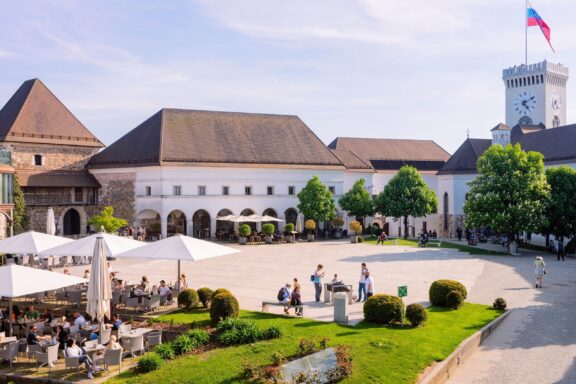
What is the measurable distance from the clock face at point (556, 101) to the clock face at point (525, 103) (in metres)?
2.64

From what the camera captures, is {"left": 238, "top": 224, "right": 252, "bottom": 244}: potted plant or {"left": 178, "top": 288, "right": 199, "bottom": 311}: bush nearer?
{"left": 178, "top": 288, "right": 199, "bottom": 311}: bush

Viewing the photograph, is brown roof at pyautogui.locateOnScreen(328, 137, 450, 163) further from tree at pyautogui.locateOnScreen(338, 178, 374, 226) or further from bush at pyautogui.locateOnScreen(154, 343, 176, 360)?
bush at pyautogui.locateOnScreen(154, 343, 176, 360)

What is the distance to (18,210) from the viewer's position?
164ft

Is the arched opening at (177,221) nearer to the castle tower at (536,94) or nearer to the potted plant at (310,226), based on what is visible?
the potted plant at (310,226)

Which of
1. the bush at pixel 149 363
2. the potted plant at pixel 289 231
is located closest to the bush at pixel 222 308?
the bush at pixel 149 363

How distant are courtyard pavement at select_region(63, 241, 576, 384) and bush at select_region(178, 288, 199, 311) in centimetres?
198

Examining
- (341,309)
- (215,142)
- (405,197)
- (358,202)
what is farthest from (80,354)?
(405,197)

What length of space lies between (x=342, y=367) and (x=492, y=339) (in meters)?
7.39

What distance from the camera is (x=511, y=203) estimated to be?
149 ft

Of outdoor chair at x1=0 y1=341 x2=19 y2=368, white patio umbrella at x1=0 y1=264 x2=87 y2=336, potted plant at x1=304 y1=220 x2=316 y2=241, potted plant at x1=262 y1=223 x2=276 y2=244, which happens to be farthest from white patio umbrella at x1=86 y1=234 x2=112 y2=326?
potted plant at x1=304 y1=220 x2=316 y2=241

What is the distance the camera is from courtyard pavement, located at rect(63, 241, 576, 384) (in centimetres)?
1739

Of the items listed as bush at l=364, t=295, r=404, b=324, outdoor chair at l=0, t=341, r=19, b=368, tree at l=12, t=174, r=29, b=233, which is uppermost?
tree at l=12, t=174, r=29, b=233

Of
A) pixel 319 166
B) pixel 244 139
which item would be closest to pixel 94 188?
pixel 244 139

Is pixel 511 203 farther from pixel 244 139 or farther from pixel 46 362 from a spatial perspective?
pixel 46 362
